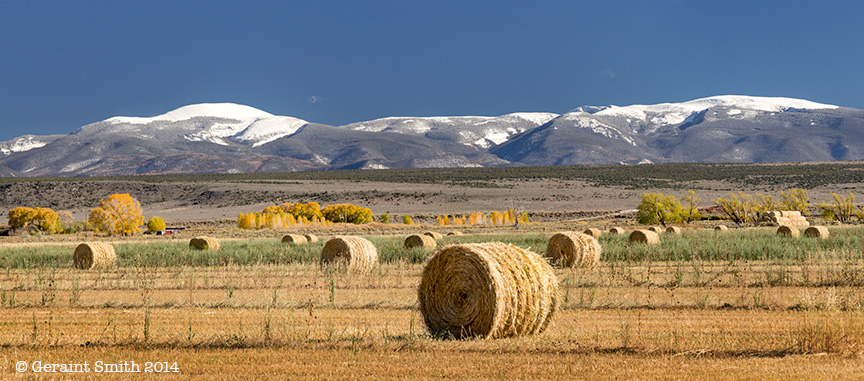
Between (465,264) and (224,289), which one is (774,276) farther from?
(224,289)

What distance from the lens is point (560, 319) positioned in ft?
42.1

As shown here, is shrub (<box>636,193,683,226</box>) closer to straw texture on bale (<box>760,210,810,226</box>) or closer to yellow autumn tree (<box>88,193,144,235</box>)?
straw texture on bale (<box>760,210,810,226</box>)

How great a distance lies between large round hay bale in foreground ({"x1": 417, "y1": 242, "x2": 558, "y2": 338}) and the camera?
10922mm

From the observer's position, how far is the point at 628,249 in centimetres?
2522

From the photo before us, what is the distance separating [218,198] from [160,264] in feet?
315

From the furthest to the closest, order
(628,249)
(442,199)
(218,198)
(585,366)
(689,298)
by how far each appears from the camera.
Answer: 1. (218,198)
2. (442,199)
3. (628,249)
4. (689,298)
5. (585,366)

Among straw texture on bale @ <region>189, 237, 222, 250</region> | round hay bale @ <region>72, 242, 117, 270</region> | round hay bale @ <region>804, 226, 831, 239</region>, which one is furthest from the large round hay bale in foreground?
round hay bale @ <region>804, 226, 831, 239</region>

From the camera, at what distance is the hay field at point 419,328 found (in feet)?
30.3

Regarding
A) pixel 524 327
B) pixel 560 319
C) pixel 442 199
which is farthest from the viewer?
pixel 442 199

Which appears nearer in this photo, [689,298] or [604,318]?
[604,318]

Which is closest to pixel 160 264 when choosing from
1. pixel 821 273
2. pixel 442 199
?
pixel 821 273

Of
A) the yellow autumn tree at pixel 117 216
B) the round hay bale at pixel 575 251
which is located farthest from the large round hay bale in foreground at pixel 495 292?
the yellow autumn tree at pixel 117 216

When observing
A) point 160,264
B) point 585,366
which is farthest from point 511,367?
point 160,264

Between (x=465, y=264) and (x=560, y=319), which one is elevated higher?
(x=465, y=264)
